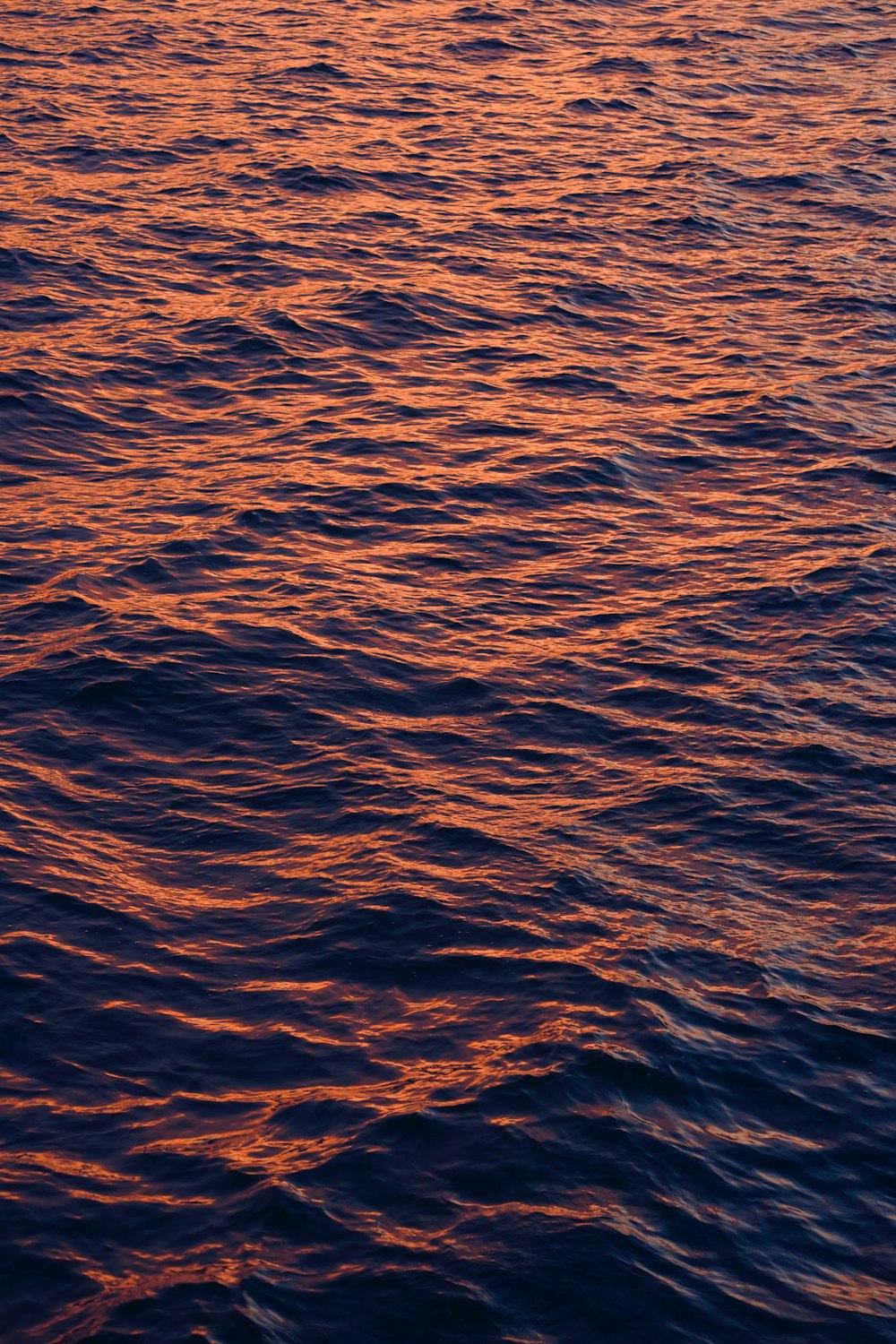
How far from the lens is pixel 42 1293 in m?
12.1

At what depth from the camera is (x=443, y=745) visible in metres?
19.1

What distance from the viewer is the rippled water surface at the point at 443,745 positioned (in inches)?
506

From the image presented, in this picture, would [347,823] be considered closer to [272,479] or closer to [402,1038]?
[402,1038]

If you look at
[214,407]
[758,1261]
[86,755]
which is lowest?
[758,1261]

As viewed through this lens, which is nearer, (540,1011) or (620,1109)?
(620,1109)

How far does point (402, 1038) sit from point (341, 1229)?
7.83 ft

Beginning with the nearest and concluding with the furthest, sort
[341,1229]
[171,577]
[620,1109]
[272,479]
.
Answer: [341,1229]
[620,1109]
[171,577]
[272,479]

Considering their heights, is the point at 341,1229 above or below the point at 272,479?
below

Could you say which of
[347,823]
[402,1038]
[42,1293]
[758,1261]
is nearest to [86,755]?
[347,823]

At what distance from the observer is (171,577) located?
22.1 metres

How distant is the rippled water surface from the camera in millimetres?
12859

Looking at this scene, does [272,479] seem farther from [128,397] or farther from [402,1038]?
[402,1038]

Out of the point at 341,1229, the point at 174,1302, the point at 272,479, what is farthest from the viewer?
the point at 272,479

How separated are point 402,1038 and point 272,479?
1207cm
